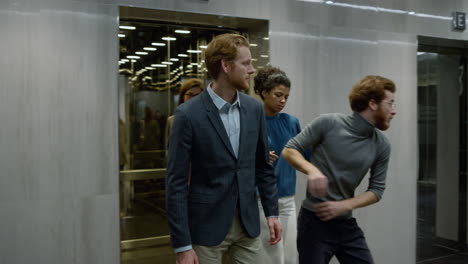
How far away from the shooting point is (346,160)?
2.62 metres

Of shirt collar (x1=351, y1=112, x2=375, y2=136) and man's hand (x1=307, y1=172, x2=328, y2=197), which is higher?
shirt collar (x1=351, y1=112, x2=375, y2=136)

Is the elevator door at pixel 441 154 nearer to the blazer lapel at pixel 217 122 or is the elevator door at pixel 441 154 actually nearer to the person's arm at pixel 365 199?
the person's arm at pixel 365 199

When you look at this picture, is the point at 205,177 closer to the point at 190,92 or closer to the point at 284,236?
the point at 284,236

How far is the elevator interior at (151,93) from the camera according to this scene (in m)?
4.25

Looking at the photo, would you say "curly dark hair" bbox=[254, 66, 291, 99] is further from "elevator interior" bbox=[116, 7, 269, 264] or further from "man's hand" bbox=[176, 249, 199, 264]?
"man's hand" bbox=[176, 249, 199, 264]

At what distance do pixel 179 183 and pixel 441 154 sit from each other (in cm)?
476

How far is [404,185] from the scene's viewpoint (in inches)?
212

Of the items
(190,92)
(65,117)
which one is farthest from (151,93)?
(65,117)

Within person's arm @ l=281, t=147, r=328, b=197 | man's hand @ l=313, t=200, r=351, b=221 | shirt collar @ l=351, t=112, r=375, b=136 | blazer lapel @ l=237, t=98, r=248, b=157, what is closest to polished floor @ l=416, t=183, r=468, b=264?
shirt collar @ l=351, t=112, r=375, b=136

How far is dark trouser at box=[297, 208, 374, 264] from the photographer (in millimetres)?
2670

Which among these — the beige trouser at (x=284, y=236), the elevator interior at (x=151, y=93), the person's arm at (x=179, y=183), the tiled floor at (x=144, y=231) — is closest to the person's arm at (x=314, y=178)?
the person's arm at (x=179, y=183)

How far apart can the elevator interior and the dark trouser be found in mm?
2084

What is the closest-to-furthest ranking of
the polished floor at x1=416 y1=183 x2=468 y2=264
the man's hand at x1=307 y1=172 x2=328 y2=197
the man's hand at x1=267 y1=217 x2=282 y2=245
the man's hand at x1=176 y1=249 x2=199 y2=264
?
the man's hand at x1=176 y1=249 x2=199 y2=264 → the man's hand at x1=307 y1=172 x2=328 y2=197 → the man's hand at x1=267 y1=217 x2=282 y2=245 → the polished floor at x1=416 y1=183 x2=468 y2=264

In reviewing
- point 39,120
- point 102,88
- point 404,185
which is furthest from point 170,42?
point 404,185
